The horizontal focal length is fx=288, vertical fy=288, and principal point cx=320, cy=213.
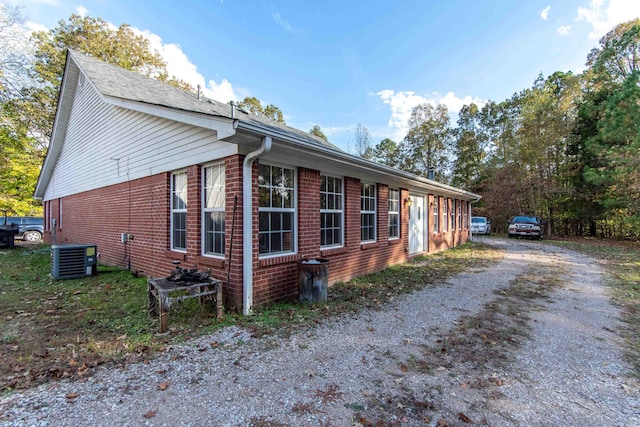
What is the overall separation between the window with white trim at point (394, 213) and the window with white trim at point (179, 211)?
19.0 feet

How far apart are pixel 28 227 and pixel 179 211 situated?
20.3 m

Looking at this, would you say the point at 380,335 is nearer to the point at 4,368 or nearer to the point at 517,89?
the point at 4,368

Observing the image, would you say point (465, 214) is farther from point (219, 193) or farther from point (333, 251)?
point (219, 193)

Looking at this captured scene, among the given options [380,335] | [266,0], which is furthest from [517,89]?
[380,335]

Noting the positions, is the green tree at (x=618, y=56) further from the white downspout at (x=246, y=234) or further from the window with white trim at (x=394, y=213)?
the white downspout at (x=246, y=234)

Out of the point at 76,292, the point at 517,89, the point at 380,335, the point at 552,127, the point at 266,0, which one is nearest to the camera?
the point at 380,335

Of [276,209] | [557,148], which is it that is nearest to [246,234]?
[276,209]

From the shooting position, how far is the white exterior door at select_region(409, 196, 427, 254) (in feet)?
34.0

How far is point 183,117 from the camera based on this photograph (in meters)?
4.55

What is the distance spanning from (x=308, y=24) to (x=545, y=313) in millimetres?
11973

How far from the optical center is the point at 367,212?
7754 millimetres

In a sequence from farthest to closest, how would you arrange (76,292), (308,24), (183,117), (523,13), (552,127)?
(552,127), (308,24), (523,13), (76,292), (183,117)

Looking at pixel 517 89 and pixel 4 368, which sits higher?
pixel 517 89

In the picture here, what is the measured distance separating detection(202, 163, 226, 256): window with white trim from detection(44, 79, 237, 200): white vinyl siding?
0.97 feet
